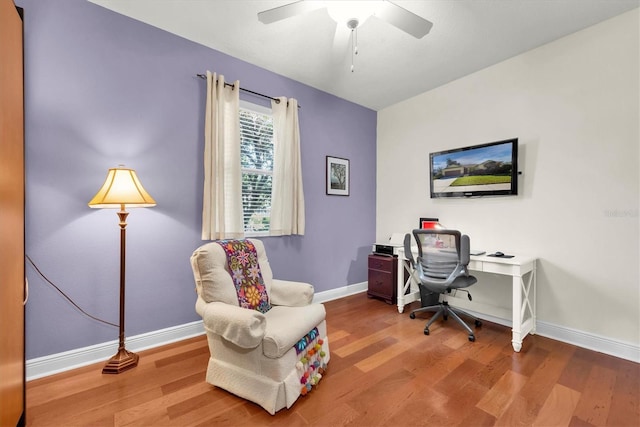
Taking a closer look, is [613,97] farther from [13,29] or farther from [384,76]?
[13,29]

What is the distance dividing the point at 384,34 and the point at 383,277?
263 centimetres

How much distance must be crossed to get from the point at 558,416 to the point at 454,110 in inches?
114

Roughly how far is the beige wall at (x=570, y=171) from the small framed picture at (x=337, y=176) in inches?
51.9

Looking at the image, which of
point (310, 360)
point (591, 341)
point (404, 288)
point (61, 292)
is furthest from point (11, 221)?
point (591, 341)

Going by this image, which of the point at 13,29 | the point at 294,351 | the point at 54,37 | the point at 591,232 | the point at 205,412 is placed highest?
the point at 54,37

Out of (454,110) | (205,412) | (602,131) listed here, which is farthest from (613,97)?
(205,412)

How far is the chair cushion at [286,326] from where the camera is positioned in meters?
1.57

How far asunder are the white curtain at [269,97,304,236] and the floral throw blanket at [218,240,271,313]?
91 cm

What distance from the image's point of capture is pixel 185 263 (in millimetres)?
2514

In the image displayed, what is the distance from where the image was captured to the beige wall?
2.17 m

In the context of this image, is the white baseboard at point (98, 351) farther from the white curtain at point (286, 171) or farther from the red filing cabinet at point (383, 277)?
the red filing cabinet at point (383, 277)

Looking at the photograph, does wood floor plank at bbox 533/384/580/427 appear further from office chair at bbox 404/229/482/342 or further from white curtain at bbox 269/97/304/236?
white curtain at bbox 269/97/304/236

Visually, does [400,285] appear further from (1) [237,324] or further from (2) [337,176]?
(1) [237,324]

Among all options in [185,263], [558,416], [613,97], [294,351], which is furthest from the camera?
[185,263]
